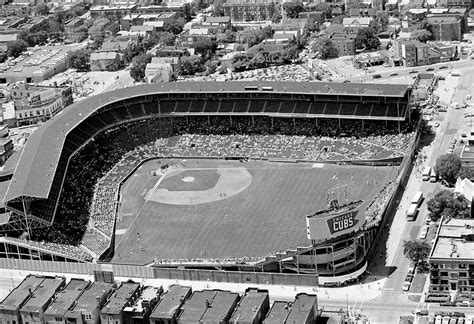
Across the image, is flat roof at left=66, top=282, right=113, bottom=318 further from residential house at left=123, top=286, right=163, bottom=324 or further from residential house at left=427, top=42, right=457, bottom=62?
residential house at left=427, top=42, right=457, bottom=62

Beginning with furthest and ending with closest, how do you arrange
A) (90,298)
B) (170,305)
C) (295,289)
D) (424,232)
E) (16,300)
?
1. (424,232)
2. (295,289)
3. (16,300)
4. (90,298)
5. (170,305)

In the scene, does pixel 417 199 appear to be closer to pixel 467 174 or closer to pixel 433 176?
pixel 467 174

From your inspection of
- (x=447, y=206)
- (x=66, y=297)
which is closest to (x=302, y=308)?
(x=66, y=297)

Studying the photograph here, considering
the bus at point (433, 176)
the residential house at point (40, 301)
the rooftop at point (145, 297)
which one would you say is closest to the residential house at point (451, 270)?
the rooftop at point (145, 297)

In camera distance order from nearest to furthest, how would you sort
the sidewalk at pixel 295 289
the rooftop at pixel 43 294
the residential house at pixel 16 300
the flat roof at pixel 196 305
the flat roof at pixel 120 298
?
the flat roof at pixel 196 305, the flat roof at pixel 120 298, the rooftop at pixel 43 294, the residential house at pixel 16 300, the sidewalk at pixel 295 289

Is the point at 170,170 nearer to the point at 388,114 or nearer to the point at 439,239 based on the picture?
the point at 388,114

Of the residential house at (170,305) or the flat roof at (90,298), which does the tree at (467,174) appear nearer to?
the residential house at (170,305)

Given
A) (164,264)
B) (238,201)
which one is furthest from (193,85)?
(164,264)
